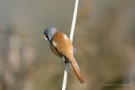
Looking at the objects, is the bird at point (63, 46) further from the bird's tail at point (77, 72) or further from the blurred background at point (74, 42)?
the blurred background at point (74, 42)

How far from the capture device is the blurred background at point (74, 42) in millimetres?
1058

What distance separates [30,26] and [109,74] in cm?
A: 37

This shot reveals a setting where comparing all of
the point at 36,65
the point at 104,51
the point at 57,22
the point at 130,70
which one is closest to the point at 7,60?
the point at 36,65

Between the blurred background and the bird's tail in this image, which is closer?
the bird's tail

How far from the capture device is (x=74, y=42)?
1.08 meters

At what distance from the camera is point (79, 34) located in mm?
1095

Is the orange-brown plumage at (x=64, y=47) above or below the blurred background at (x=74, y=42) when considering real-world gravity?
below

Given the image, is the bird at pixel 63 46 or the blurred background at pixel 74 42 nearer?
the bird at pixel 63 46

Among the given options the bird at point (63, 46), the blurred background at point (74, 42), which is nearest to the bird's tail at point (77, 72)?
the bird at point (63, 46)

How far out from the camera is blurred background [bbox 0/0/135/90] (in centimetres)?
106

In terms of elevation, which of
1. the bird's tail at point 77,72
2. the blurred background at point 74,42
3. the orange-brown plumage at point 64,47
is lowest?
the bird's tail at point 77,72

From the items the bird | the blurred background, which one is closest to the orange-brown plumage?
the bird

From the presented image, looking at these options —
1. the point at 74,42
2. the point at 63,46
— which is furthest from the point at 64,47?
the point at 74,42

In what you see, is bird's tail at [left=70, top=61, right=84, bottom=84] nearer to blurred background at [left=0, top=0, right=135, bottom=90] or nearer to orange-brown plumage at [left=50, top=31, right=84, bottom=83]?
orange-brown plumage at [left=50, top=31, right=84, bottom=83]
